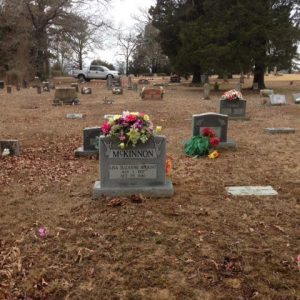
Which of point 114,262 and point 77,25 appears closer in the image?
point 114,262

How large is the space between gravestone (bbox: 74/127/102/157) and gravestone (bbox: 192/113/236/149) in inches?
86.4

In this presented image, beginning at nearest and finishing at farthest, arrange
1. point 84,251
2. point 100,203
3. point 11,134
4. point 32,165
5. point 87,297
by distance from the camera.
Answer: point 87,297 → point 84,251 → point 100,203 → point 32,165 → point 11,134

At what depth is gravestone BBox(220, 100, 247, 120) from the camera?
13.8 metres

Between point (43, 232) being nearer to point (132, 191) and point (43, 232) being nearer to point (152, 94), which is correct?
point (132, 191)

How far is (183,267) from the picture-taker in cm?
381

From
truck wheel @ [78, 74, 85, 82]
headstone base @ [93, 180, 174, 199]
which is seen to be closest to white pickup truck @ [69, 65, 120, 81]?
truck wheel @ [78, 74, 85, 82]

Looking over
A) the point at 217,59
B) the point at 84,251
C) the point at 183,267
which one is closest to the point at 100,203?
the point at 84,251

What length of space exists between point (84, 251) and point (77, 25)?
38.8 m

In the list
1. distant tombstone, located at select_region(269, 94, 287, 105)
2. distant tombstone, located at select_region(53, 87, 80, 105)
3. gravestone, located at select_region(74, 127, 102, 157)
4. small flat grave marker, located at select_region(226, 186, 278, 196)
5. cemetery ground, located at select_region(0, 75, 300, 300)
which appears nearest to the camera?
cemetery ground, located at select_region(0, 75, 300, 300)

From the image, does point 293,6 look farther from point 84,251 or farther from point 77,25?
point 84,251

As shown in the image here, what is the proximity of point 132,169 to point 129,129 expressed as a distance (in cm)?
57

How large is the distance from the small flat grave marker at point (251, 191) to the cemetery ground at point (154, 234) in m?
0.13

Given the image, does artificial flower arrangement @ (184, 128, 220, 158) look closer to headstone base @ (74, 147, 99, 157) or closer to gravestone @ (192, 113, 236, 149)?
gravestone @ (192, 113, 236, 149)

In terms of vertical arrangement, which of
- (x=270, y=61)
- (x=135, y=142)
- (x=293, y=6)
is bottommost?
(x=135, y=142)
